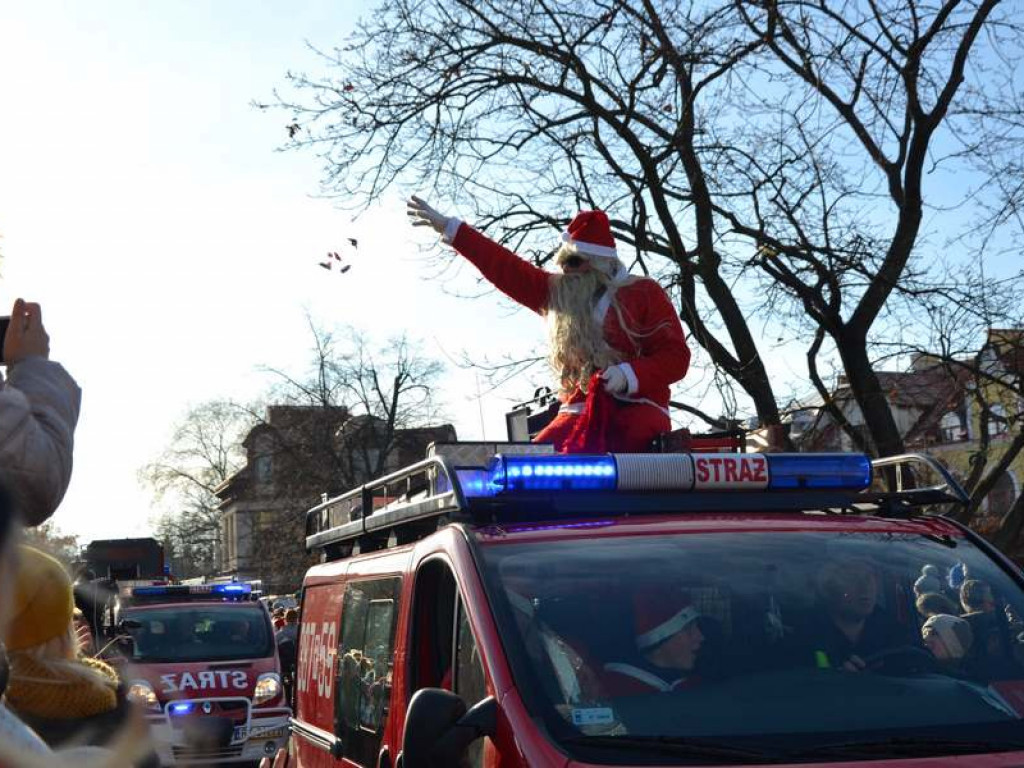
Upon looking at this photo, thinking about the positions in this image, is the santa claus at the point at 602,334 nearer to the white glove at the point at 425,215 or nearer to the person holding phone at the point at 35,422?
the white glove at the point at 425,215

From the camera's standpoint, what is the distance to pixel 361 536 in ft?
18.8

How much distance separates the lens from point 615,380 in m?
5.61

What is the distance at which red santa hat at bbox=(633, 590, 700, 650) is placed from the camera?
377 cm

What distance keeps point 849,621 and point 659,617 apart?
21.6 inches

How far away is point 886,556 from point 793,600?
43cm

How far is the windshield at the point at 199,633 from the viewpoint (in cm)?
1483

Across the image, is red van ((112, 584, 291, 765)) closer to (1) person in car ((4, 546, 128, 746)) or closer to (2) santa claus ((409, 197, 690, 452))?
(2) santa claus ((409, 197, 690, 452))

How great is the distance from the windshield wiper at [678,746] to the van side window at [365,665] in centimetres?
117

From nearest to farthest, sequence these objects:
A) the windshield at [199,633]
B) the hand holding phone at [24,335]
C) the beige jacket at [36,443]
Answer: the beige jacket at [36,443], the hand holding phone at [24,335], the windshield at [199,633]

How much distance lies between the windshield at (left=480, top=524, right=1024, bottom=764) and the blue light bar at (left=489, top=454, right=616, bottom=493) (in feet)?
0.83

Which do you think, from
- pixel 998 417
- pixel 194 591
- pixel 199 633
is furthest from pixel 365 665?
pixel 194 591

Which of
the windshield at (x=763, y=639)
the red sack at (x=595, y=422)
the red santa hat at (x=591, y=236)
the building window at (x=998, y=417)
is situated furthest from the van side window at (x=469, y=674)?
the building window at (x=998, y=417)

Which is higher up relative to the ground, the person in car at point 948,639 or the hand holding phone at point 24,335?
the hand holding phone at point 24,335

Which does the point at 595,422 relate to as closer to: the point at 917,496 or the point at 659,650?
the point at 917,496
